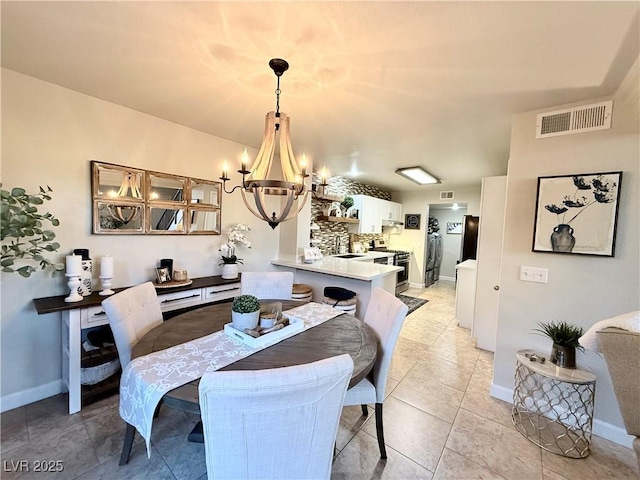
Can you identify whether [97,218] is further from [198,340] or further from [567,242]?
[567,242]

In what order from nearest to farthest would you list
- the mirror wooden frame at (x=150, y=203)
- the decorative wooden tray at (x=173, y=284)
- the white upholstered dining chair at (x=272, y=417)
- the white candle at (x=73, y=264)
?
the white upholstered dining chair at (x=272, y=417) → the white candle at (x=73, y=264) → the mirror wooden frame at (x=150, y=203) → the decorative wooden tray at (x=173, y=284)

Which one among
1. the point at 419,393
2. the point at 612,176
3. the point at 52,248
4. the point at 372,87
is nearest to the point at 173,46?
the point at 372,87

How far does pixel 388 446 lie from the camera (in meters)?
1.74

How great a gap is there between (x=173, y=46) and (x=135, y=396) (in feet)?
6.14

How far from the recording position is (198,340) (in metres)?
1.51

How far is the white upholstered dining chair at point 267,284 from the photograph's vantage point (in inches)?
97.6

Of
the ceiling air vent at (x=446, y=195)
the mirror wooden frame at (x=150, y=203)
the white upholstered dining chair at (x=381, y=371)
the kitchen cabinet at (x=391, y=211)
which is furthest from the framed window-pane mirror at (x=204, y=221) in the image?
the ceiling air vent at (x=446, y=195)

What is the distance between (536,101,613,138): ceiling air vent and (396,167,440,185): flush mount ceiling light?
211 cm

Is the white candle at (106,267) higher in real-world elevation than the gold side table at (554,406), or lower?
higher

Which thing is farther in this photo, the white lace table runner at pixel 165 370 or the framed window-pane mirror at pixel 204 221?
the framed window-pane mirror at pixel 204 221

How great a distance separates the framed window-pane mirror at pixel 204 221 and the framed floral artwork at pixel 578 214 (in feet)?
10.4

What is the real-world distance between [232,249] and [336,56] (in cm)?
229

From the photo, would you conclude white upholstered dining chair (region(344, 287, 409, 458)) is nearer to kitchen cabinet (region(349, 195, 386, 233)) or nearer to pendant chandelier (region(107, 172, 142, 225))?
pendant chandelier (region(107, 172, 142, 225))

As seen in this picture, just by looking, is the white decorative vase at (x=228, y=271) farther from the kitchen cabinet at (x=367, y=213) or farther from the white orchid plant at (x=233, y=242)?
the kitchen cabinet at (x=367, y=213)
